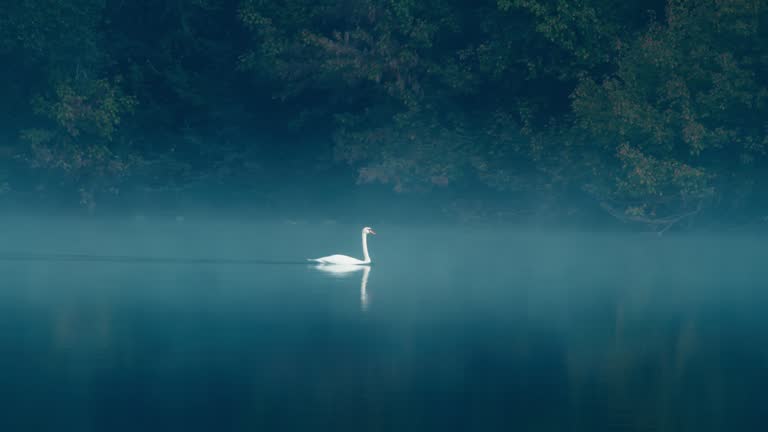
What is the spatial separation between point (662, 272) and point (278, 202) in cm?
2881

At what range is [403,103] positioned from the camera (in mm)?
49219

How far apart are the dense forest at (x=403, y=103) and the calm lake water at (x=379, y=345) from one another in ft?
32.5

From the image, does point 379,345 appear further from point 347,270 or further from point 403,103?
point 403,103

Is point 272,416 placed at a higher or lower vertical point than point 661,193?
lower

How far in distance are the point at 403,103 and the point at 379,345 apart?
33.9 m

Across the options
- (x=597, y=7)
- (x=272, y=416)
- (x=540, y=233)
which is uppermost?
(x=597, y=7)

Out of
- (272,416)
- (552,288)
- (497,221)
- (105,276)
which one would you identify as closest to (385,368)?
(272,416)

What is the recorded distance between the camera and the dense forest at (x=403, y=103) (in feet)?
130

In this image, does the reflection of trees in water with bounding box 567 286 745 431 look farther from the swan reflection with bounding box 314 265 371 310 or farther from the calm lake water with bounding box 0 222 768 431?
the swan reflection with bounding box 314 265 371 310

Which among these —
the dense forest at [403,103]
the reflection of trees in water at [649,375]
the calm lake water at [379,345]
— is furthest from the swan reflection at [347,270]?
the dense forest at [403,103]

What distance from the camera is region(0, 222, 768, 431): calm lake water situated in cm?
1169

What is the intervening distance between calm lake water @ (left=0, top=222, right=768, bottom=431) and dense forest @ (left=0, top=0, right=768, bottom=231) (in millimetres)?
9910

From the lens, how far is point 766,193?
44.1 metres

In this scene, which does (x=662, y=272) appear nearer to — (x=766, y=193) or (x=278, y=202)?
(x=766, y=193)
